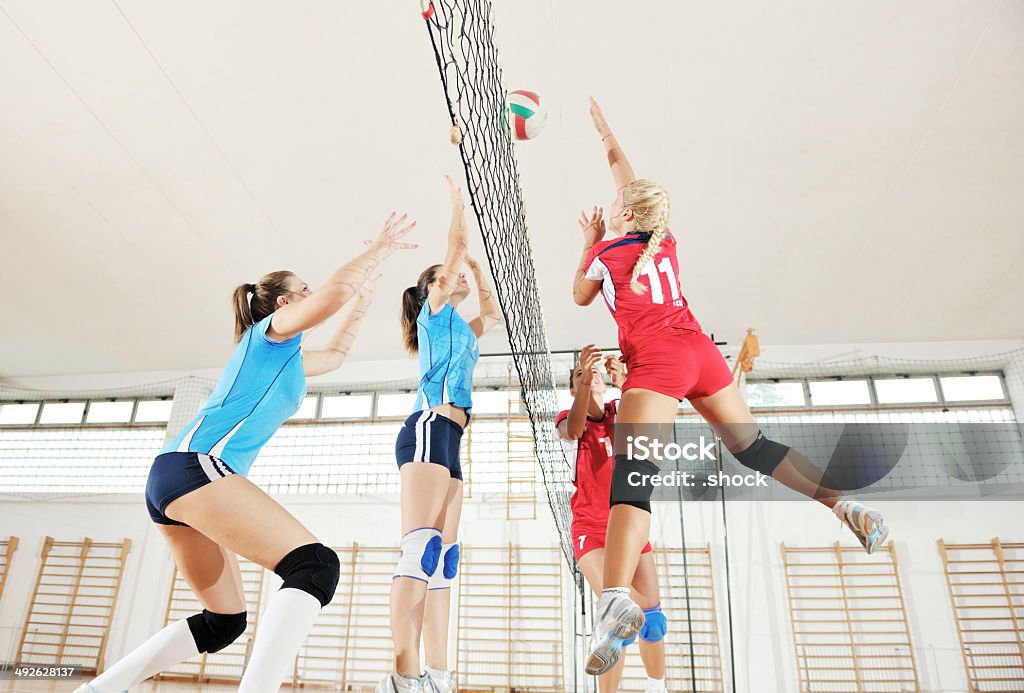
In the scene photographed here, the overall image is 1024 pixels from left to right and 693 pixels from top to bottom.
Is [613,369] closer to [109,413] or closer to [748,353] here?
[748,353]

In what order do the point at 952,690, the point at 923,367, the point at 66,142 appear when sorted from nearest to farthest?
the point at 66,142 < the point at 952,690 < the point at 923,367

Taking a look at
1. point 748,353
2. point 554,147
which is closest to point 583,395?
point 554,147

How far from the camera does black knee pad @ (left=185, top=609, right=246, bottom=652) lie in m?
2.33

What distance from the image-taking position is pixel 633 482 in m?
1.97

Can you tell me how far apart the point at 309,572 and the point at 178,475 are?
1.76ft

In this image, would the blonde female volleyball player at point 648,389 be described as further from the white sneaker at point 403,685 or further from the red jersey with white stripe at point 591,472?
the red jersey with white stripe at point 591,472

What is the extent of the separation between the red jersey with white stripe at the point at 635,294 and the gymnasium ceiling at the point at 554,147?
250 centimetres

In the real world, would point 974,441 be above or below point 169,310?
below

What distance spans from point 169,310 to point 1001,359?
10.3 m

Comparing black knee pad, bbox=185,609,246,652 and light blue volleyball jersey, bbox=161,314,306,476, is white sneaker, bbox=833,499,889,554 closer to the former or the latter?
light blue volleyball jersey, bbox=161,314,306,476

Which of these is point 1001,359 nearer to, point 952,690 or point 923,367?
point 923,367

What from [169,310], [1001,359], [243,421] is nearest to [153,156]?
[169,310]

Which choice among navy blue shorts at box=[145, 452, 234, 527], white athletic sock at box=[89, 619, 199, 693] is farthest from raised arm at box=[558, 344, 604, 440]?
white athletic sock at box=[89, 619, 199, 693]

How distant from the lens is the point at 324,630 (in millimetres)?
8109
